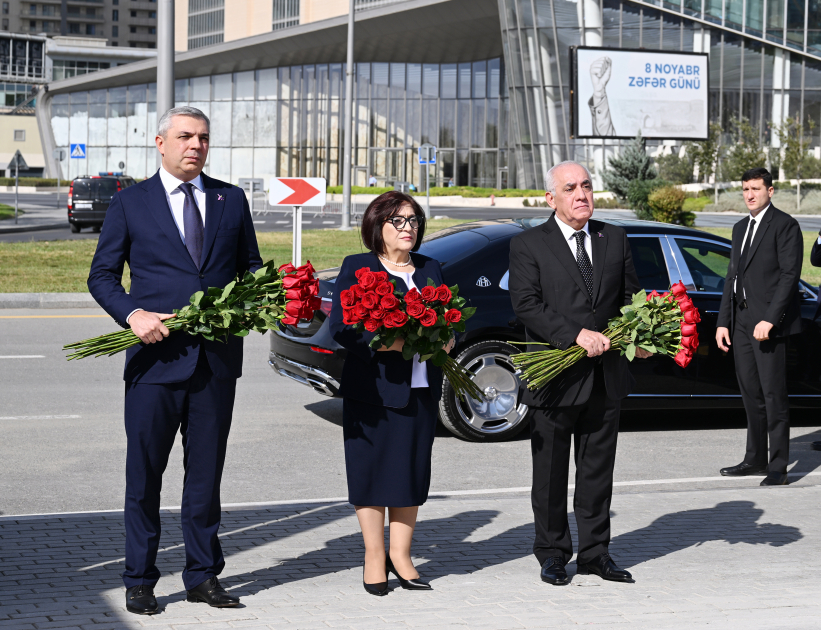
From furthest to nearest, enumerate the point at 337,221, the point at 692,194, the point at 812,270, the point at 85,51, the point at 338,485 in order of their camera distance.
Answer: the point at 85,51 < the point at 692,194 < the point at 337,221 < the point at 812,270 < the point at 338,485

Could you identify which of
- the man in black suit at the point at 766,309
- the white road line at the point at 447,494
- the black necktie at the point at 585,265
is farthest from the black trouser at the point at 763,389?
the black necktie at the point at 585,265

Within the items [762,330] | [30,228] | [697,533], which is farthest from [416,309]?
[30,228]

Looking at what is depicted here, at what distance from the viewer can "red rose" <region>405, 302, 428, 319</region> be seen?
4.14 m

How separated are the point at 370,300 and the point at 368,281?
0.08 m

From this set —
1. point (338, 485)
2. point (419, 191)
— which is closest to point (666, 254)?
point (338, 485)

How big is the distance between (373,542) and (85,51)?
356 ft

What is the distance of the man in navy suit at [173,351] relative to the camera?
4160 millimetres

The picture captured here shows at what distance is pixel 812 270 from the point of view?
896 inches

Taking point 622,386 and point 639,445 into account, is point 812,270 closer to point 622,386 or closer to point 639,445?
point 639,445

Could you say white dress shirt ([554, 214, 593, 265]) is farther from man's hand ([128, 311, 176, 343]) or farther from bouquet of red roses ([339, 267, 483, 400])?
man's hand ([128, 311, 176, 343])

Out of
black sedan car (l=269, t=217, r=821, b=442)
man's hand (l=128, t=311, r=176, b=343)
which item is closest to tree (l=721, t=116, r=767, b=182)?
black sedan car (l=269, t=217, r=821, b=442)

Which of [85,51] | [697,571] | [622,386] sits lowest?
[697,571]

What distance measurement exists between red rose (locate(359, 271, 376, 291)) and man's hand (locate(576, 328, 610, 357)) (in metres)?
1.02

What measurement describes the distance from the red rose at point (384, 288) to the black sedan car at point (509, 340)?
351cm
